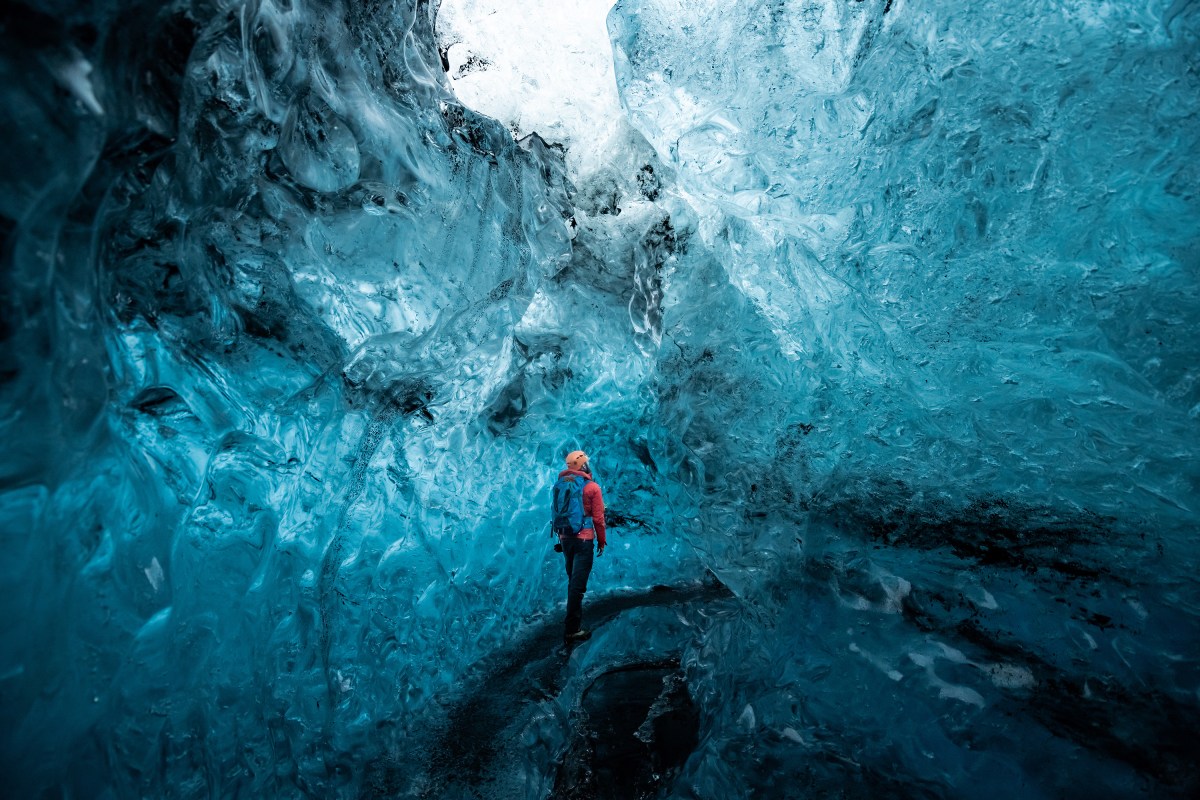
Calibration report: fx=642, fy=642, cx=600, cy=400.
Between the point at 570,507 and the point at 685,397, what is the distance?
1.49 m

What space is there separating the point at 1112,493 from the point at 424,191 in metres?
4.50

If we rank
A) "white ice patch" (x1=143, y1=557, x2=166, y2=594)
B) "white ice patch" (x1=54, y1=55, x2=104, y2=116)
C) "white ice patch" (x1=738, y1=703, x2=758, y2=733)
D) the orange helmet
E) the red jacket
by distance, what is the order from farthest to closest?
the orange helmet < the red jacket < "white ice patch" (x1=738, y1=703, x2=758, y2=733) < "white ice patch" (x1=143, y1=557, x2=166, y2=594) < "white ice patch" (x1=54, y1=55, x2=104, y2=116)

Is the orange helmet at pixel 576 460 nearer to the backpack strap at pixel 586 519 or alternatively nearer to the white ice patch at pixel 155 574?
the backpack strap at pixel 586 519

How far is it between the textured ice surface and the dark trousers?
29 cm

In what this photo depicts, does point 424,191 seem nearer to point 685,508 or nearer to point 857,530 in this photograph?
point 685,508

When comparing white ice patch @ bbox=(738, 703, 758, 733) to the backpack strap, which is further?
the backpack strap

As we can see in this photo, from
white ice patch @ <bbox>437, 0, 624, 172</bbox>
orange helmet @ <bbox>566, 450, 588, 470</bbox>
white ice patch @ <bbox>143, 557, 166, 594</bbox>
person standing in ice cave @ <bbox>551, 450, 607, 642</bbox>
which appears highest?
white ice patch @ <bbox>437, 0, 624, 172</bbox>

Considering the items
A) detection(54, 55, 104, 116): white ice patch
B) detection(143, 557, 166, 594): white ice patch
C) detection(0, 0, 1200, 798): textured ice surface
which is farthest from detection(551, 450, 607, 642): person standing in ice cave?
detection(54, 55, 104, 116): white ice patch

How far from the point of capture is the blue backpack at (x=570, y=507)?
4.80m

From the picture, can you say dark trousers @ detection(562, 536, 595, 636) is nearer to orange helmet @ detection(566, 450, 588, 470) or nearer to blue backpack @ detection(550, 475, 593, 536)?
blue backpack @ detection(550, 475, 593, 536)

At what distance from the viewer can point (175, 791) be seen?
2.74 metres

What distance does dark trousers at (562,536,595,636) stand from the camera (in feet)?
15.9

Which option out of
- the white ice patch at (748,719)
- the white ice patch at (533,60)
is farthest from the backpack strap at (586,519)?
the white ice patch at (533,60)

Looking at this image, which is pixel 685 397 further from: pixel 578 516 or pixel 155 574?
pixel 155 574
